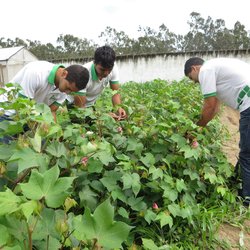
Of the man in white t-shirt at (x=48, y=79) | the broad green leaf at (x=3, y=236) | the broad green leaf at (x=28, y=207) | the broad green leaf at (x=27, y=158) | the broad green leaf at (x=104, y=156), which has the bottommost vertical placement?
the broad green leaf at (x=104, y=156)

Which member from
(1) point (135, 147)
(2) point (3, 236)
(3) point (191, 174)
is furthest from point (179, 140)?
(2) point (3, 236)

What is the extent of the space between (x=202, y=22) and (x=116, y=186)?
54.1 meters

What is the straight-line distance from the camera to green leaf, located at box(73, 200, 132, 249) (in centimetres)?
96

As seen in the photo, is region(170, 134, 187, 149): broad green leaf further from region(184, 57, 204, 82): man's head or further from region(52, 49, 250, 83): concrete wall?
region(52, 49, 250, 83): concrete wall

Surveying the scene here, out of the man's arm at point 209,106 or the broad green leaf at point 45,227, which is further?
the man's arm at point 209,106

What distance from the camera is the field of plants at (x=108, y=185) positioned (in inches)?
40.2

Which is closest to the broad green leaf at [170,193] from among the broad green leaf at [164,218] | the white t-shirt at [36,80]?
the broad green leaf at [164,218]

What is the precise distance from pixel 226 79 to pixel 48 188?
236cm

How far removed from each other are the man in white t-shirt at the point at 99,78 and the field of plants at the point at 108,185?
0.36 m

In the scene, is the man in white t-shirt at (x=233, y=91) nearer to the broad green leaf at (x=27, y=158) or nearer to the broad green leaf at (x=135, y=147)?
the broad green leaf at (x=135, y=147)

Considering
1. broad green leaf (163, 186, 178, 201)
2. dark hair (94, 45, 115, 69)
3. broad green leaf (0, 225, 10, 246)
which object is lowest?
broad green leaf (163, 186, 178, 201)

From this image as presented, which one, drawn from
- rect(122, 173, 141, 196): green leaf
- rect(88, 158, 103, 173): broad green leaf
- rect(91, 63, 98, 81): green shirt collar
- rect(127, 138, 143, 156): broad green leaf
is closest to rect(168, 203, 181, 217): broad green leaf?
rect(122, 173, 141, 196): green leaf

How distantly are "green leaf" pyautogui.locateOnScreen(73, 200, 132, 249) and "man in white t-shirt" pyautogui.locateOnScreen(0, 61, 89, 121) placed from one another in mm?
1620

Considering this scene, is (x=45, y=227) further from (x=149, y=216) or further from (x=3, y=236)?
(x=149, y=216)
